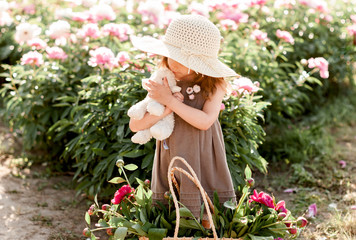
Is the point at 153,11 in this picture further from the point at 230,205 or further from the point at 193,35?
the point at 230,205

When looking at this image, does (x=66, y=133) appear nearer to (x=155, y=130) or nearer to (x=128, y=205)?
(x=128, y=205)

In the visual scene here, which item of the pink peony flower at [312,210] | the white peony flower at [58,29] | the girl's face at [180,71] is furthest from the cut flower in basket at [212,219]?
the white peony flower at [58,29]

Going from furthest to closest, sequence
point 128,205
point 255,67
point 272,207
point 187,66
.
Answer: point 255,67 < point 128,205 < point 272,207 < point 187,66

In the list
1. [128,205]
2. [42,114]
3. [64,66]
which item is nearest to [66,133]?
[42,114]

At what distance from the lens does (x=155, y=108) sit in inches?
96.1

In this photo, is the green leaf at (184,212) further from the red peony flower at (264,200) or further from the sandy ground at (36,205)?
the sandy ground at (36,205)

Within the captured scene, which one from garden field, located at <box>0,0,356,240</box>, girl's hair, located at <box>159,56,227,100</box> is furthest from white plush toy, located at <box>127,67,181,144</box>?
garden field, located at <box>0,0,356,240</box>

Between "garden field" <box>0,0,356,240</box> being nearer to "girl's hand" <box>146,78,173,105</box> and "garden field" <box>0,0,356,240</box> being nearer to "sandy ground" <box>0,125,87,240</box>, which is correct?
"sandy ground" <box>0,125,87,240</box>

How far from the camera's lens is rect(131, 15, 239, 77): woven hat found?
7.88 ft

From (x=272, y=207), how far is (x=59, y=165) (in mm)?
2568

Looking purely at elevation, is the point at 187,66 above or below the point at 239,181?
above

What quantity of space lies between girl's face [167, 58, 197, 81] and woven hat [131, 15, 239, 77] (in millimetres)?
87

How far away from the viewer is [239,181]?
3.35 meters

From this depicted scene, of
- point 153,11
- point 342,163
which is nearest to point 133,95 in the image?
point 153,11
